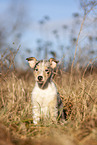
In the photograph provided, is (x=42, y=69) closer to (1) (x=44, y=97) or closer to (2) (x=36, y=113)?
(1) (x=44, y=97)

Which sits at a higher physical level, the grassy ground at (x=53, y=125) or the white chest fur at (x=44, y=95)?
the white chest fur at (x=44, y=95)

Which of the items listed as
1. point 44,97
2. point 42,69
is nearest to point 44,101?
point 44,97

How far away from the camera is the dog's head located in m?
4.08

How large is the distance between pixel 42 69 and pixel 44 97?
0.58 meters

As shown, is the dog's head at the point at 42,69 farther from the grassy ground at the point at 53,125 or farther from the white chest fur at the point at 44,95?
the grassy ground at the point at 53,125

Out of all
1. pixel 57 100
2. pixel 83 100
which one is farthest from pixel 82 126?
pixel 57 100

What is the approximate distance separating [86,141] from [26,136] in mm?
1011

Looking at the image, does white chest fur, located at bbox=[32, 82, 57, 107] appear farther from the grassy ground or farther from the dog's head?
the grassy ground

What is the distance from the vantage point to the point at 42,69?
13.9 ft

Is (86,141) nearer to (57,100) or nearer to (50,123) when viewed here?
(50,123)

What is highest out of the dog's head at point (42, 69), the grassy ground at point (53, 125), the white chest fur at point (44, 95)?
the dog's head at point (42, 69)

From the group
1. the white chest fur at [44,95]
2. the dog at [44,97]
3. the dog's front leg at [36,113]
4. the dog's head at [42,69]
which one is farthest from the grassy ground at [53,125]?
the dog's head at [42,69]

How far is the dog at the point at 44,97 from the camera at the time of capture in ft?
13.4

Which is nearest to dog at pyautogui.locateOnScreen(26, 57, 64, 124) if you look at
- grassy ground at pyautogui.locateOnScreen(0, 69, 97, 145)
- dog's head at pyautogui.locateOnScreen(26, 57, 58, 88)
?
dog's head at pyautogui.locateOnScreen(26, 57, 58, 88)
